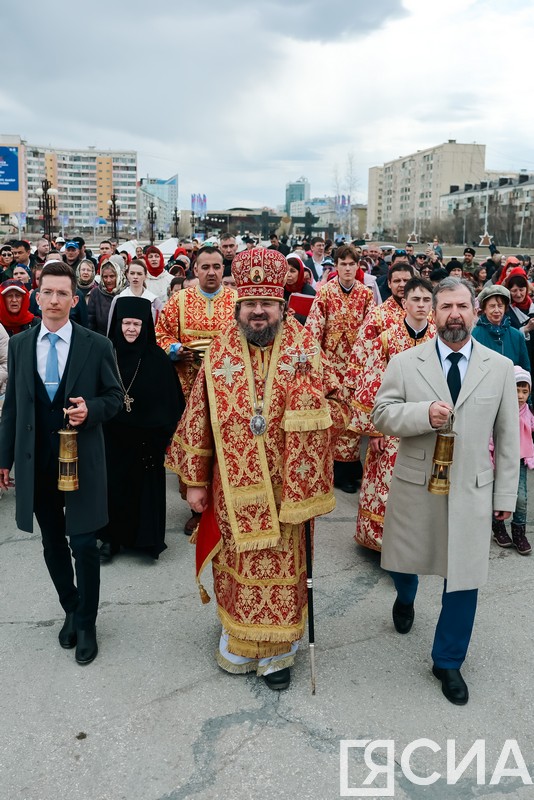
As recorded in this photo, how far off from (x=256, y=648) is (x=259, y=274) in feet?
6.20

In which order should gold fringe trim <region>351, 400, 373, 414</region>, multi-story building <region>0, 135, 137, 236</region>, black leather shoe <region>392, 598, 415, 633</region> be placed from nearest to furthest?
1. black leather shoe <region>392, 598, 415, 633</region>
2. gold fringe trim <region>351, 400, 373, 414</region>
3. multi-story building <region>0, 135, 137, 236</region>

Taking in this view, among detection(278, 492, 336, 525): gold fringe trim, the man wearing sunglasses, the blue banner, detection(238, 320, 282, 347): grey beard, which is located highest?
the blue banner

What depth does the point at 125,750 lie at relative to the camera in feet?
10.2

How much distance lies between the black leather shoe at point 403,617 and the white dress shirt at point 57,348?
90.9 inches

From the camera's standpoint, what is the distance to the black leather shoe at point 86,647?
3801mm

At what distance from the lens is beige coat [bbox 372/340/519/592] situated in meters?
3.42

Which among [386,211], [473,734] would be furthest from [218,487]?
[386,211]

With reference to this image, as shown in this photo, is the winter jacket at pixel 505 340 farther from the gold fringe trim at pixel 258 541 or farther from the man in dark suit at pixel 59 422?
the man in dark suit at pixel 59 422

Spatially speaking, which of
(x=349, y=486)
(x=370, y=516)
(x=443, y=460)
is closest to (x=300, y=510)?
(x=443, y=460)

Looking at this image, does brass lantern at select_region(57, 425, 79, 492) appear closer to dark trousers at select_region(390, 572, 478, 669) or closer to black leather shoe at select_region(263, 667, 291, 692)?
black leather shoe at select_region(263, 667, 291, 692)

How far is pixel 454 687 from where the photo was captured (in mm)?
3498

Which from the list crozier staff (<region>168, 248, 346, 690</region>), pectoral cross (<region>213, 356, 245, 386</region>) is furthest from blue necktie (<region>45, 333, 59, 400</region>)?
pectoral cross (<region>213, 356, 245, 386</region>)

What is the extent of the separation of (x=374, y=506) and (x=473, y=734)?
1.99 metres

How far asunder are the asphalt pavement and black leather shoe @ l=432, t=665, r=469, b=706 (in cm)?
5
